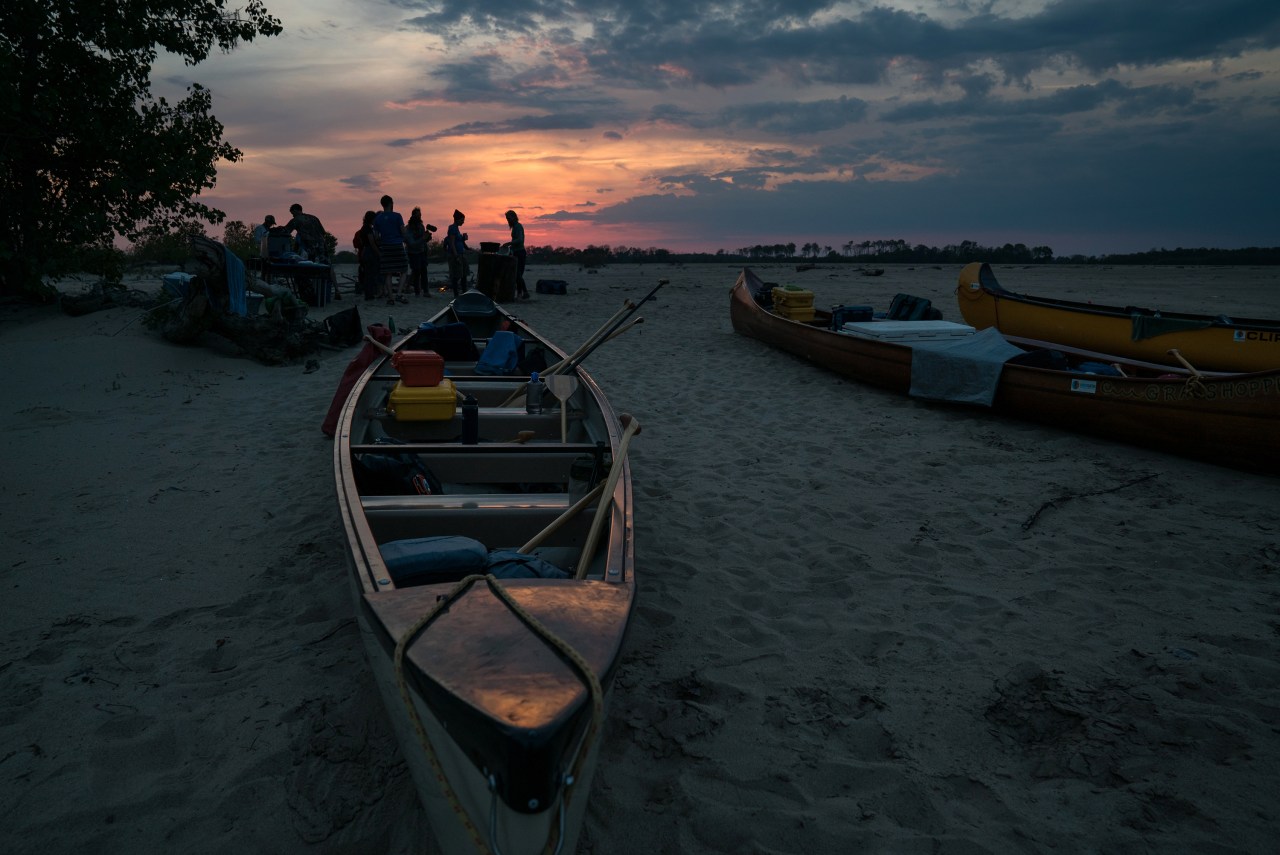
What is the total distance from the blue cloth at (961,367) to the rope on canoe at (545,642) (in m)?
6.42

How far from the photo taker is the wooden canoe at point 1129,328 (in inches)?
280

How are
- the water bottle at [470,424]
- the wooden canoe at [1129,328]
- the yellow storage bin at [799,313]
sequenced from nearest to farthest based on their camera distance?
the water bottle at [470,424], the wooden canoe at [1129,328], the yellow storage bin at [799,313]

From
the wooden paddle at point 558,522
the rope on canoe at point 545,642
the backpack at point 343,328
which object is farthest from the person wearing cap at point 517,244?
the rope on canoe at point 545,642

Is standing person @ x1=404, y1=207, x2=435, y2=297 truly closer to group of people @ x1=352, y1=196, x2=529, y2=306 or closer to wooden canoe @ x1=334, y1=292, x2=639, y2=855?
group of people @ x1=352, y1=196, x2=529, y2=306

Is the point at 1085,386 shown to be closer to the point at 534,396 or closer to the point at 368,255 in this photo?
the point at 534,396

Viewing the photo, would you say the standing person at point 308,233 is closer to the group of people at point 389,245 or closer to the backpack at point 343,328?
the group of people at point 389,245

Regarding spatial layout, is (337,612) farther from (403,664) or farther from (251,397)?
(251,397)

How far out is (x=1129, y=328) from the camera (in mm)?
8242

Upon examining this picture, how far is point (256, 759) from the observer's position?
2.37 m

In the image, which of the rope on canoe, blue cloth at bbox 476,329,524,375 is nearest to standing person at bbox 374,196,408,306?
blue cloth at bbox 476,329,524,375

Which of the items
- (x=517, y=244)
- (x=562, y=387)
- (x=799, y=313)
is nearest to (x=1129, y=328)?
(x=799, y=313)

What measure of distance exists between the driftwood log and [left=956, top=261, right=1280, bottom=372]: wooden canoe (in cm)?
981

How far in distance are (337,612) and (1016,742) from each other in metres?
2.96

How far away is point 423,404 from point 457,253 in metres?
12.8
